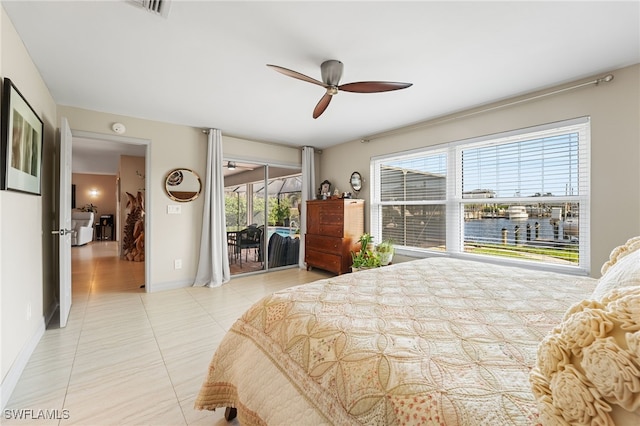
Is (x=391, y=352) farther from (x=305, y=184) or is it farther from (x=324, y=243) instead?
(x=305, y=184)

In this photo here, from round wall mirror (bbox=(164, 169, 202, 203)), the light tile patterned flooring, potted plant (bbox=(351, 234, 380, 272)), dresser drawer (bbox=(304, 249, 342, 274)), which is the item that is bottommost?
the light tile patterned flooring

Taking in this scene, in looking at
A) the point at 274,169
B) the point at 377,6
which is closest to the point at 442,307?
the point at 377,6

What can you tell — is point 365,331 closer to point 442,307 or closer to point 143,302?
point 442,307

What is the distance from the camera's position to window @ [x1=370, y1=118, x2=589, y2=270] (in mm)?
2779

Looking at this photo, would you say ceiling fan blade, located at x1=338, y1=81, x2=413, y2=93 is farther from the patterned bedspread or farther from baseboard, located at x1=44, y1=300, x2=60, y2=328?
baseboard, located at x1=44, y1=300, x2=60, y2=328

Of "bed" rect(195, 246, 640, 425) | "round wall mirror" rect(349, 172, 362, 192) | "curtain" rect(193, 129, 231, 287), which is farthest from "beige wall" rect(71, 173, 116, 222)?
"bed" rect(195, 246, 640, 425)

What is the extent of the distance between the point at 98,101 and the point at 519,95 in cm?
478

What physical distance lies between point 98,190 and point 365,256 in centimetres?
1070

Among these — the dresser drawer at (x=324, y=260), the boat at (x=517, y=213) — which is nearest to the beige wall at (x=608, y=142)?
the boat at (x=517, y=213)

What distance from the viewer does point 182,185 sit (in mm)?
4188

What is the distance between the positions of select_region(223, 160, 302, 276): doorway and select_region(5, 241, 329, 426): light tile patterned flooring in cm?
107

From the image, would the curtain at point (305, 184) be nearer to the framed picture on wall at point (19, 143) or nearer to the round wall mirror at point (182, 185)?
the round wall mirror at point (182, 185)

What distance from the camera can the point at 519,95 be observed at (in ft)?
9.84

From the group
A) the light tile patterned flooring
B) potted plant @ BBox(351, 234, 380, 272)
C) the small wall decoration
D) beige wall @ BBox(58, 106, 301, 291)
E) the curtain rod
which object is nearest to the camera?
the light tile patterned flooring
